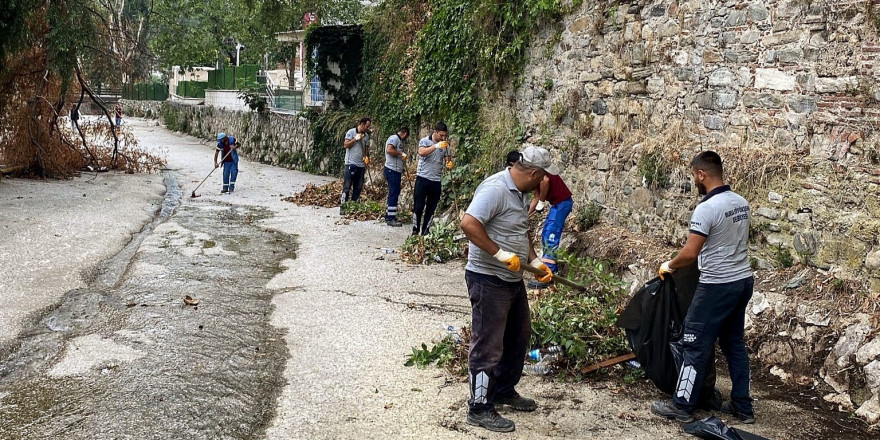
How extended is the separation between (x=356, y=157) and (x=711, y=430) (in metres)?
10.4

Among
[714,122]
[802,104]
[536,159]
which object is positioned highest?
[802,104]

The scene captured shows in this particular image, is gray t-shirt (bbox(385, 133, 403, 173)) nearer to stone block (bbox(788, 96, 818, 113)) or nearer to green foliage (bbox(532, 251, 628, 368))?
green foliage (bbox(532, 251, 628, 368))

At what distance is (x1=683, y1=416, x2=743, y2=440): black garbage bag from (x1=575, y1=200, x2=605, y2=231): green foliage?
4987mm

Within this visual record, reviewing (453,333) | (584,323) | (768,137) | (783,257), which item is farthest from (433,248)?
(783,257)

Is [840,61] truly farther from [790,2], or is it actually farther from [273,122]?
[273,122]

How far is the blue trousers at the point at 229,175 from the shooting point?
57.2 ft

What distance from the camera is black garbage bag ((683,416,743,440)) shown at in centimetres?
467

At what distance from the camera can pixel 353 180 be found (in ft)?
47.9

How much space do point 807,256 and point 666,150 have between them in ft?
7.26

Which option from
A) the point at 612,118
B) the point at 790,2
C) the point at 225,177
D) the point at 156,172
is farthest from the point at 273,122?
the point at 790,2

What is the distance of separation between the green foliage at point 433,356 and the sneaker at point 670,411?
5.28ft

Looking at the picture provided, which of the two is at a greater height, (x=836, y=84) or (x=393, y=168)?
(x=836, y=84)

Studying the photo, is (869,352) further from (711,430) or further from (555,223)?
(555,223)

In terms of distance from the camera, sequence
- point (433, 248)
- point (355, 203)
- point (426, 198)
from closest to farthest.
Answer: point (433, 248) < point (426, 198) < point (355, 203)
